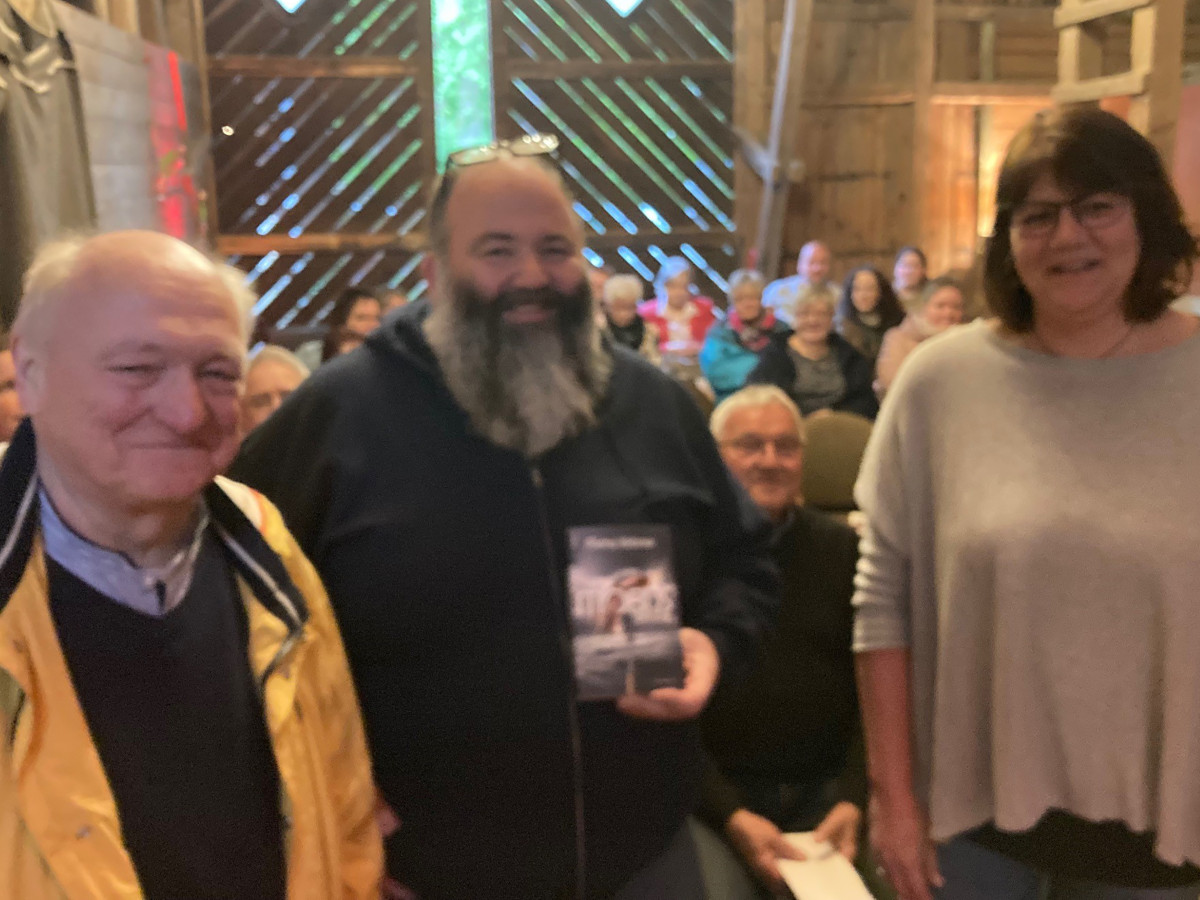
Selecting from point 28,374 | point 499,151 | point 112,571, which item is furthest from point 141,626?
point 499,151

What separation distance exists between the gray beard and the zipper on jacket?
7cm

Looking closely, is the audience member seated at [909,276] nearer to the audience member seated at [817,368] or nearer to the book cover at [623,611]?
the audience member seated at [817,368]

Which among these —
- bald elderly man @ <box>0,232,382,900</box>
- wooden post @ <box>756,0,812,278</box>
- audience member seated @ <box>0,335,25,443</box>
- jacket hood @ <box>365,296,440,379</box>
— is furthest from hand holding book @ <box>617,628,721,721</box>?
wooden post @ <box>756,0,812,278</box>

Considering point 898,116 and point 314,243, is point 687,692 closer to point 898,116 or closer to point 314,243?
point 314,243

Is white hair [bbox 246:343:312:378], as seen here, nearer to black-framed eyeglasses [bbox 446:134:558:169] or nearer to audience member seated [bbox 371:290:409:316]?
black-framed eyeglasses [bbox 446:134:558:169]

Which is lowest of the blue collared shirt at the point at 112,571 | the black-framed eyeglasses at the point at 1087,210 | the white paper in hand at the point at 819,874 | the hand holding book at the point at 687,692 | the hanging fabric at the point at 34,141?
the white paper in hand at the point at 819,874

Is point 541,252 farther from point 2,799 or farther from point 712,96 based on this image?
point 712,96

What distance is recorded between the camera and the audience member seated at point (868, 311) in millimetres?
5469

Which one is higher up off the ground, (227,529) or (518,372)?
(518,372)

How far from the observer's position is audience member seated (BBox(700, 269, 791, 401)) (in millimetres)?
5062

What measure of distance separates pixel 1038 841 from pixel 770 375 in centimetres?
337

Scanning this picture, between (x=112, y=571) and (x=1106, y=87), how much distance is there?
13.2ft

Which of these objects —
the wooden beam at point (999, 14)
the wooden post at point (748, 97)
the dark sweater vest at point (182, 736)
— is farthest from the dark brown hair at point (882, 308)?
the dark sweater vest at point (182, 736)

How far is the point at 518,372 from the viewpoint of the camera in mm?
1381
